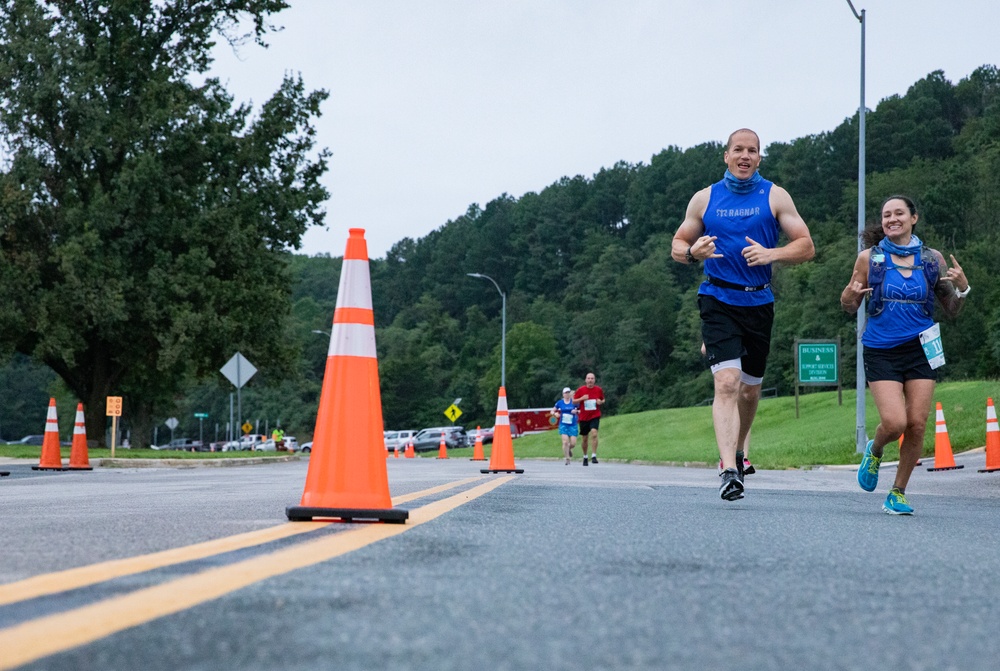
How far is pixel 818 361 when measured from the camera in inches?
1442

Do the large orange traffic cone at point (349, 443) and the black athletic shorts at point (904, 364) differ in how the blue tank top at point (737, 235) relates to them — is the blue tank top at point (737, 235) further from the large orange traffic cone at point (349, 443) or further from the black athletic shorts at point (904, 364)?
the large orange traffic cone at point (349, 443)

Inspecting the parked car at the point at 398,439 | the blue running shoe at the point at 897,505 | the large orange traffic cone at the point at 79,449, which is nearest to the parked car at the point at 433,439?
the parked car at the point at 398,439

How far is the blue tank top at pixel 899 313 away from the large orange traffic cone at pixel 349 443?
3.65 m

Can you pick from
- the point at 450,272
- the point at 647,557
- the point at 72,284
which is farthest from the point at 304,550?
the point at 450,272

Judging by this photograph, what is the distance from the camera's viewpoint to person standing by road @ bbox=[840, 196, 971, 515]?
24.8ft

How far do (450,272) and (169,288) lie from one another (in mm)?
130374

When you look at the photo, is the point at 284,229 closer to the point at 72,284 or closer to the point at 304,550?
the point at 72,284

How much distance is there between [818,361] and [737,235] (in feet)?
97.6

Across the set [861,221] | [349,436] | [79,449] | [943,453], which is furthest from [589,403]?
[349,436]

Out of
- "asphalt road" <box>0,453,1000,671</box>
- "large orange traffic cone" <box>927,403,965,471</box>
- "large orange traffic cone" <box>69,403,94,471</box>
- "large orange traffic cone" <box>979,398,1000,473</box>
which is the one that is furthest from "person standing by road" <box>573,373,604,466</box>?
"asphalt road" <box>0,453,1000,671</box>

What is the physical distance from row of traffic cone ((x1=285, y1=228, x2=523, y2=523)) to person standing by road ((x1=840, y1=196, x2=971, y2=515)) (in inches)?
139

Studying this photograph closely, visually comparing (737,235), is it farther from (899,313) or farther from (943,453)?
(943,453)

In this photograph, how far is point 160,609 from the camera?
97.0 inches

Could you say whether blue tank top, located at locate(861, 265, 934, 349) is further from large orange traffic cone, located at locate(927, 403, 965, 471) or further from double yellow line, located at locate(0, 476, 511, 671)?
large orange traffic cone, located at locate(927, 403, 965, 471)
